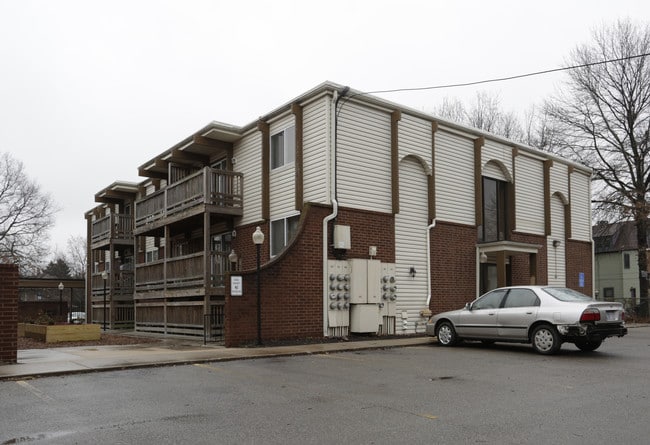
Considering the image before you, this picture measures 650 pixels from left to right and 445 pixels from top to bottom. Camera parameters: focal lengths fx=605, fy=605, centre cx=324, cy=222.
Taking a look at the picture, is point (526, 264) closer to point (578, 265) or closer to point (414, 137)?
point (578, 265)

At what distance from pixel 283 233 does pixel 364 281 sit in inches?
122

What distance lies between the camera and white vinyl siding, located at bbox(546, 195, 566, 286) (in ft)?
80.5

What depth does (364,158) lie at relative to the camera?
18.2 meters

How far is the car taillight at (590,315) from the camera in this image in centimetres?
1238

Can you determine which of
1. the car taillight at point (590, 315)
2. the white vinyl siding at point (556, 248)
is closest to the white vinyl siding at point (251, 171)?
the car taillight at point (590, 315)

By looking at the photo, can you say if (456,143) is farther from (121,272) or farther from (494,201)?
(121,272)

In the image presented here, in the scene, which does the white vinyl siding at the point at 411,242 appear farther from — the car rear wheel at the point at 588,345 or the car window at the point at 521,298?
the car rear wheel at the point at 588,345

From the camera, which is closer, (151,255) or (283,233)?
(283,233)

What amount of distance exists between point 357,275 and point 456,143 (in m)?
6.95

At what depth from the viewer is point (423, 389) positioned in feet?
28.6

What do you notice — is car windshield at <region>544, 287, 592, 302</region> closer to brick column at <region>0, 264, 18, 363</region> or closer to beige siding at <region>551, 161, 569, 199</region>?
brick column at <region>0, 264, 18, 363</region>

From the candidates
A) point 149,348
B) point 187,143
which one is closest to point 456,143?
point 187,143

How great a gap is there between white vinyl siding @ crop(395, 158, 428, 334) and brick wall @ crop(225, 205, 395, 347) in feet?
4.68

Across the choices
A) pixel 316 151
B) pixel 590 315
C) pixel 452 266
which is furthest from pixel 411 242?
pixel 590 315
